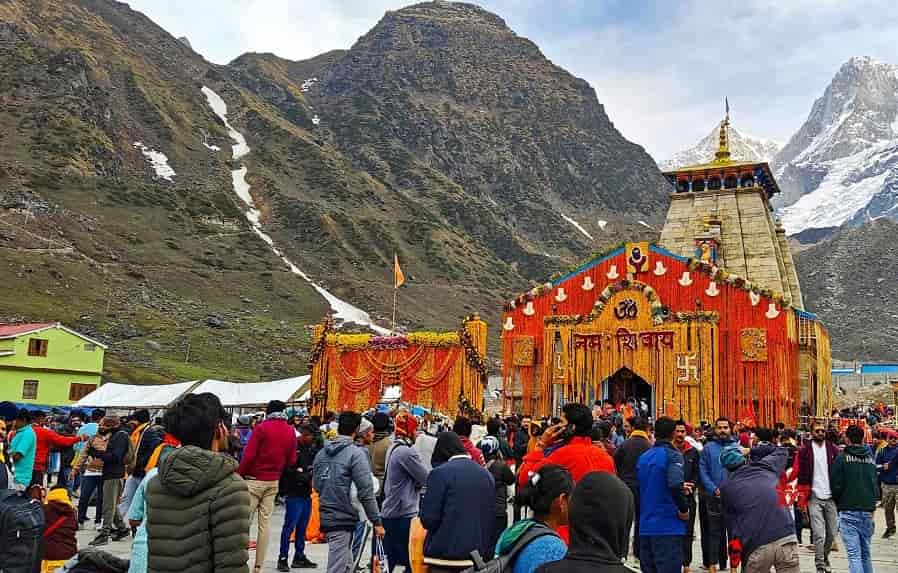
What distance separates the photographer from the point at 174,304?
201ft

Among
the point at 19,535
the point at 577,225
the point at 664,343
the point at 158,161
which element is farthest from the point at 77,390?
the point at 577,225

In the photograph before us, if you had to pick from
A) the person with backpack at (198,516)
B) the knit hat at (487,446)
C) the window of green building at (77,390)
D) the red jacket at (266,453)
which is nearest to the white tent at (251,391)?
the window of green building at (77,390)

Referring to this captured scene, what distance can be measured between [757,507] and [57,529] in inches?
207

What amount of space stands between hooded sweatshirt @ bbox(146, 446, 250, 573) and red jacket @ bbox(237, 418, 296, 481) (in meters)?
4.05

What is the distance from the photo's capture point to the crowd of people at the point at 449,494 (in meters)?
4.15

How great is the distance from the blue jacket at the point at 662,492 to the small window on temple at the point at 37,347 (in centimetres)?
3438

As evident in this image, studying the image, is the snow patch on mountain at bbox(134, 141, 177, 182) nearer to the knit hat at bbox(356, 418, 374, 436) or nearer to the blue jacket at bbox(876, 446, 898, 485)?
the blue jacket at bbox(876, 446, 898, 485)

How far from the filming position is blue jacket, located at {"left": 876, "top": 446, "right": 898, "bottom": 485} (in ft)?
42.0

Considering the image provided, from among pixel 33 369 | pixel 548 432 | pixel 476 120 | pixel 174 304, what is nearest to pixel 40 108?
pixel 174 304

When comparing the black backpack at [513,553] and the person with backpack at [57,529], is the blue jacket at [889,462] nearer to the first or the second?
the black backpack at [513,553]

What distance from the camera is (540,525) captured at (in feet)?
13.2

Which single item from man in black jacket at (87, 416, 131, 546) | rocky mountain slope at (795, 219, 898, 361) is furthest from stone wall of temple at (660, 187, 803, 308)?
rocky mountain slope at (795, 219, 898, 361)

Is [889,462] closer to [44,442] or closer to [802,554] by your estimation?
[802,554]

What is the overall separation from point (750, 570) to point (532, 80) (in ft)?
529
